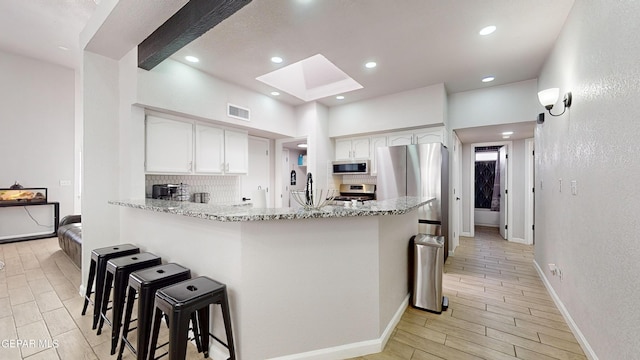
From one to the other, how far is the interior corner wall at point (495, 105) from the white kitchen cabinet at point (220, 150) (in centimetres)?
362

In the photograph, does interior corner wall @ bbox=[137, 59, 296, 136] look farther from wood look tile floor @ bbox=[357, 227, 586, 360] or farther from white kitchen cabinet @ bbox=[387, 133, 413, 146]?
wood look tile floor @ bbox=[357, 227, 586, 360]

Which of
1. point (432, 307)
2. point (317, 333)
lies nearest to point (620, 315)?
point (432, 307)

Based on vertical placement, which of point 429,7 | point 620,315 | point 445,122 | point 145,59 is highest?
point 429,7

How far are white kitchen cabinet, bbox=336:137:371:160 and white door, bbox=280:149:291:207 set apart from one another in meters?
1.20

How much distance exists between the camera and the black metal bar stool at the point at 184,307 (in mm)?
1372

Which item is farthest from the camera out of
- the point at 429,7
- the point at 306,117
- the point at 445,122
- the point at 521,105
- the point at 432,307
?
the point at 306,117

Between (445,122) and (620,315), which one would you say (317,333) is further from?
(445,122)

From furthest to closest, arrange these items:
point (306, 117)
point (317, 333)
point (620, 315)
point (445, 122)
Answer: point (306, 117), point (445, 122), point (317, 333), point (620, 315)

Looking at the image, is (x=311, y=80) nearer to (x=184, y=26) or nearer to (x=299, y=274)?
(x=184, y=26)

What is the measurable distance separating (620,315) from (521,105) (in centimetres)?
335

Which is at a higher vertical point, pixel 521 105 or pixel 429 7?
pixel 429 7

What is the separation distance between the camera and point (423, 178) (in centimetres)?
386

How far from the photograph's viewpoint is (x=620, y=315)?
1.43 meters

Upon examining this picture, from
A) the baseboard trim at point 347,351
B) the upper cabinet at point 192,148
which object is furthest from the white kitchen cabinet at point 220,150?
the baseboard trim at point 347,351
